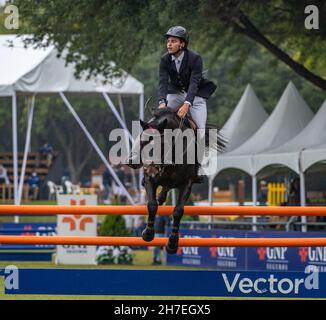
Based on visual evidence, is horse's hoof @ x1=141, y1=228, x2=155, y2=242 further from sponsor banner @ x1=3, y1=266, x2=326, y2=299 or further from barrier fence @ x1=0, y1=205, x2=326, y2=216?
sponsor banner @ x1=3, y1=266, x2=326, y2=299

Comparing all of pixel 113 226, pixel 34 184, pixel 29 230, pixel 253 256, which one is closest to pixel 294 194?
pixel 253 256

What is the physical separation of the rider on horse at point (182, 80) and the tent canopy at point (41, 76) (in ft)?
55.6

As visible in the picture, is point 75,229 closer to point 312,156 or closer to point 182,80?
point 312,156

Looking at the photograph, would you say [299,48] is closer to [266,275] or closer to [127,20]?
[127,20]

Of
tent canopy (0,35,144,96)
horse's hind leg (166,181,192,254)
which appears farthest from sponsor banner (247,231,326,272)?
tent canopy (0,35,144,96)

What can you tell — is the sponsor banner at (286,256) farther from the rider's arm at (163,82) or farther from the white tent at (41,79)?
the white tent at (41,79)

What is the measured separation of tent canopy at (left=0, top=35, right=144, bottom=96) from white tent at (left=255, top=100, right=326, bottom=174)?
307 inches

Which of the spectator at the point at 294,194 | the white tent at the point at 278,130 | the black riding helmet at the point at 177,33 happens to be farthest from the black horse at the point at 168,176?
the white tent at the point at 278,130

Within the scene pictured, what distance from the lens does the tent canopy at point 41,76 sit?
100 ft

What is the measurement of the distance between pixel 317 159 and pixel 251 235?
2.21 metres

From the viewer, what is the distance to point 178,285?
11.8 m

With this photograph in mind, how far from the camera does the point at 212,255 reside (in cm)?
2445

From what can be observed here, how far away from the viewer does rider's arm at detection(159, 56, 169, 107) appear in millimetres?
12642

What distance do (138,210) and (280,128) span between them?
13.0 meters
